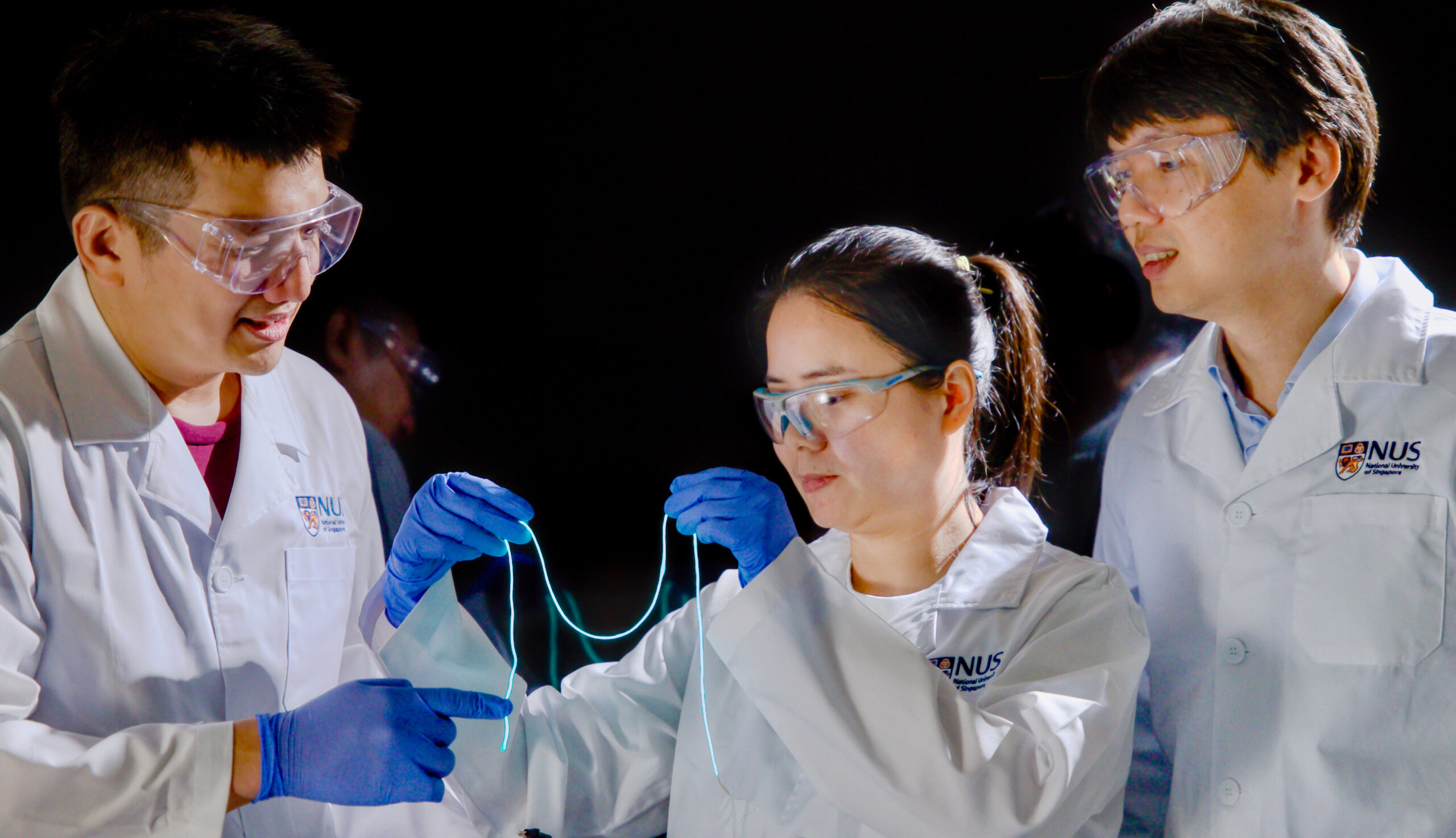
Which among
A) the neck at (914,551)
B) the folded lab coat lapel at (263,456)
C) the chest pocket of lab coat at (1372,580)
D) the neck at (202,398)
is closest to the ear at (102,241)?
the neck at (202,398)

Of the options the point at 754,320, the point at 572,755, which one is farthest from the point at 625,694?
the point at 754,320

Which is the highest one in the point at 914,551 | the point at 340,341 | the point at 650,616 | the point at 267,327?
the point at 267,327

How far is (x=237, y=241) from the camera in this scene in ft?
4.91

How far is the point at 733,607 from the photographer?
1467 mm

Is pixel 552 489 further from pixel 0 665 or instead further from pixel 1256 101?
pixel 1256 101

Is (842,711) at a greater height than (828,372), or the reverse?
(828,372)

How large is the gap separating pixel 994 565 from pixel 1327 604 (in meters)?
0.52

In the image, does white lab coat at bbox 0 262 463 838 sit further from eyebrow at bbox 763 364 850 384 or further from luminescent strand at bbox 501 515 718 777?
eyebrow at bbox 763 364 850 384

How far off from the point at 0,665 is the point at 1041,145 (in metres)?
2.06

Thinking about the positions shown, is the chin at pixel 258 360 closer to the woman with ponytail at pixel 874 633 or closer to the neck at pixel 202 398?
the neck at pixel 202 398

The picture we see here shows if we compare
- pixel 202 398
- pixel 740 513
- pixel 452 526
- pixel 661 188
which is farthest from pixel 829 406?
pixel 202 398

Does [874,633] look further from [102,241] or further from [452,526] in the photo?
[102,241]

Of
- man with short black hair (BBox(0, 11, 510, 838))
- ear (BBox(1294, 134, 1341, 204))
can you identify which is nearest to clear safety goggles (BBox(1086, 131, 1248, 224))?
ear (BBox(1294, 134, 1341, 204))

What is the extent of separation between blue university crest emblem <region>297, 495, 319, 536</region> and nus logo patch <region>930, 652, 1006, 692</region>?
109cm
